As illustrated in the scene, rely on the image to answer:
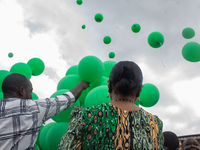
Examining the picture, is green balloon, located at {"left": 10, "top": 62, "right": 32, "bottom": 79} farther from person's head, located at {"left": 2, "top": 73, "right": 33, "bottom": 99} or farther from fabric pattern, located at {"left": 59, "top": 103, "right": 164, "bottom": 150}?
fabric pattern, located at {"left": 59, "top": 103, "right": 164, "bottom": 150}

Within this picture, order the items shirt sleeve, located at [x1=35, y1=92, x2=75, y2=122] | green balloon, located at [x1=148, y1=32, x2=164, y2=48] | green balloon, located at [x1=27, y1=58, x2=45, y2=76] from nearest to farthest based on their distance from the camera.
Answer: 1. shirt sleeve, located at [x1=35, y1=92, x2=75, y2=122]
2. green balloon, located at [x1=148, y1=32, x2=164, y2=48]
3. green balloon, located at [x1=27, y1=58, x2=45, y2=76]

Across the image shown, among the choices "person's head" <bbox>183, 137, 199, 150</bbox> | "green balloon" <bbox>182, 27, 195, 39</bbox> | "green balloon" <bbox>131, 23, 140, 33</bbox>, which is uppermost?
"green balloon" <bbox>131, 23, 140, 33</bbox>

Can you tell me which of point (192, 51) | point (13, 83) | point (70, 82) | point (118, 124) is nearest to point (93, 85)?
point (70, 82)

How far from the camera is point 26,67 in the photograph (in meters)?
3.56

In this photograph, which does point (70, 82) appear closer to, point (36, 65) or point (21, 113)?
point (21, 113)

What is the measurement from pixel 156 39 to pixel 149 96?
1.33 metres

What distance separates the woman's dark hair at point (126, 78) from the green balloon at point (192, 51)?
2631mm

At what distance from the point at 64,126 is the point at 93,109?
147 cm

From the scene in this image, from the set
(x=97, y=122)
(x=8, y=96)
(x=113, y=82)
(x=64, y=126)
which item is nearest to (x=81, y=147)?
(x=97, y=122)

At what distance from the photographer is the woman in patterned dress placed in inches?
40.4

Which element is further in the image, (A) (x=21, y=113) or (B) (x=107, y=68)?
(B) (x=107, y=68)

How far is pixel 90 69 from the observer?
2.47 m

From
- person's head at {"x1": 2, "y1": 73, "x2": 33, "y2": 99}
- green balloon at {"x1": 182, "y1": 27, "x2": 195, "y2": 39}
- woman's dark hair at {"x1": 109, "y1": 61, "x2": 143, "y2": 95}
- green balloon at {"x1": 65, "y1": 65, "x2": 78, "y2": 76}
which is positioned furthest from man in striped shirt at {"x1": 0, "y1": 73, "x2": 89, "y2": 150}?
green balloon at {"x1": 182, "y1": 27, "x2": 195, "y2": 39}

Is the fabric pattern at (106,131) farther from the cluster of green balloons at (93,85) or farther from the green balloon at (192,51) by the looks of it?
the green balloon at (192,51)
